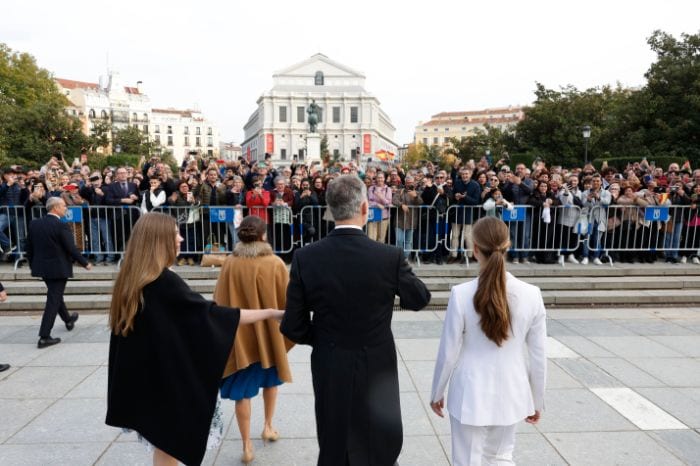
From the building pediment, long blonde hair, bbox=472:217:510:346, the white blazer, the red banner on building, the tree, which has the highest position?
the building pediment

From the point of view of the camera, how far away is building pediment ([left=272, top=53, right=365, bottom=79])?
105 metres

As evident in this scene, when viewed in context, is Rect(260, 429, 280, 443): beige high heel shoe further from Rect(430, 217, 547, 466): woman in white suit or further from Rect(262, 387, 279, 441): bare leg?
Rect(430, 217, 547, 466): woman in white suit

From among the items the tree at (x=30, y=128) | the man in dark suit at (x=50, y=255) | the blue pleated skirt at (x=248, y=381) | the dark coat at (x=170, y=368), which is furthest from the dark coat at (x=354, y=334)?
the tree at (x=30, y=128)

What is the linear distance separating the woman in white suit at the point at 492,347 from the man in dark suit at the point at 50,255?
205 inches

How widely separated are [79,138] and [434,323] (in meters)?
36.2

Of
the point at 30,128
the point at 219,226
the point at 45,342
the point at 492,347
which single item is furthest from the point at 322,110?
the point at 492,347

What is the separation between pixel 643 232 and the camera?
9625 mm

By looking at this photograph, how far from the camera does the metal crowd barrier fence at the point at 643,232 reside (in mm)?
9680

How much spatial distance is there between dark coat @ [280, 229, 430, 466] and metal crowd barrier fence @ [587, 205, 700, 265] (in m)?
8.56

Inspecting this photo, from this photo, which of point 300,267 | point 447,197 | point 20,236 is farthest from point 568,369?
point 20,236

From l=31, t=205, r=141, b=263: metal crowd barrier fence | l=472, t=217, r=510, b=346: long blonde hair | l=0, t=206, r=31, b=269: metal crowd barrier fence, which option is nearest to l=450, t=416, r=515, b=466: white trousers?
l=472, t=217, r=510, b=346: long blonde hair

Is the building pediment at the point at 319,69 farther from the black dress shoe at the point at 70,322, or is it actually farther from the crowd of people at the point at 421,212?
the black dress shoe at the point at 70,322

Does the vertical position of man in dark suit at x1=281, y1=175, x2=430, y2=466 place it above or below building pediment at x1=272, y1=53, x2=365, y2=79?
below

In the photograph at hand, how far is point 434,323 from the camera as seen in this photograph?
7289 millimetres
